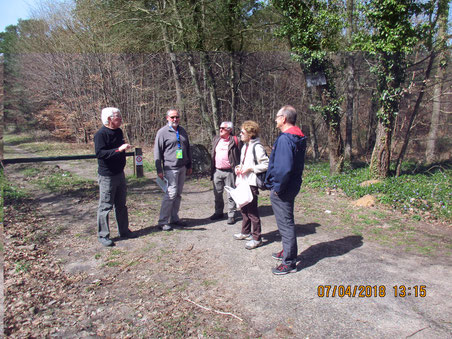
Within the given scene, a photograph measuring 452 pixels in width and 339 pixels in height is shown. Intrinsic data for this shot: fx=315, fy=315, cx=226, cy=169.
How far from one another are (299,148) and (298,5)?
6.21m

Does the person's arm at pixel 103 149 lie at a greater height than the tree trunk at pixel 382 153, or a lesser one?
greater

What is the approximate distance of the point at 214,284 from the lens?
3611 millimetres

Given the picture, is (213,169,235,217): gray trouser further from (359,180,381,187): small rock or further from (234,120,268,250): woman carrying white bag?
(359,180,381,187): small rock

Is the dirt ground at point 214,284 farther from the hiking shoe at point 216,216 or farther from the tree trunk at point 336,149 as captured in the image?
the tree trunk at point 336,149

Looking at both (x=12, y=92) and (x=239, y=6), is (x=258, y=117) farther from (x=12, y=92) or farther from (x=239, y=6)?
(x=12, y=92)

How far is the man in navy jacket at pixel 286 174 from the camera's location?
353 centimetres

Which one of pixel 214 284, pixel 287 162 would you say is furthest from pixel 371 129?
pixel 214 284

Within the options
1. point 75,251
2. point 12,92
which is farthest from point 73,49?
point 75,251

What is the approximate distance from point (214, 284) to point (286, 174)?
150 cm

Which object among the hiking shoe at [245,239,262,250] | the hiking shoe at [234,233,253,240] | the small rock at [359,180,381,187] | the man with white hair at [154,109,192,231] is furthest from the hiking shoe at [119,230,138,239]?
the small rock at [359,180,381,187]

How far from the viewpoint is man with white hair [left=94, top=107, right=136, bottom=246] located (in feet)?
13.9

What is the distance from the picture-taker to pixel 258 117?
11.2 meters

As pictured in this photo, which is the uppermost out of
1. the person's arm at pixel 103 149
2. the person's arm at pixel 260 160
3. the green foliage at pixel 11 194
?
the person's arm at pixel 103 149
